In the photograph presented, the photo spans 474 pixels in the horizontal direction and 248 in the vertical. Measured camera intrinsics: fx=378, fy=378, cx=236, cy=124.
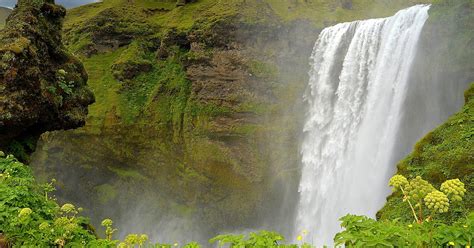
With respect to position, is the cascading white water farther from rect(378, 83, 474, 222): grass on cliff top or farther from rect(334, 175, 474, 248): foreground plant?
rect(334, 175, 474, 248): foreground plant

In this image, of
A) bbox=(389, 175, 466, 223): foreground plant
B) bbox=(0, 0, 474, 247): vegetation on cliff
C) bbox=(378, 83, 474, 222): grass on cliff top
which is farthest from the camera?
bbox=(0, 0, 474, 247): vegetation on cliff

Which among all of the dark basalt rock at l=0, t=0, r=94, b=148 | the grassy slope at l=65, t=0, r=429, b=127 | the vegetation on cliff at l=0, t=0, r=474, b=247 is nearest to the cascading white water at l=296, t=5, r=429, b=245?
the vegetation on cliff at l=0, t=0, r=474, b=247

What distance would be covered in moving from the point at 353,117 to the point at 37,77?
15100 millimetres

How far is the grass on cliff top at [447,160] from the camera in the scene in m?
6.83

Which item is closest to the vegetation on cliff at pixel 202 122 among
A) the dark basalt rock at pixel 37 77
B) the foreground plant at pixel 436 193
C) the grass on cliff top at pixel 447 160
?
the dark basalt rock at pixel 37 77

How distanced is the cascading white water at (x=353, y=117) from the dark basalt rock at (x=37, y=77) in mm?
11854

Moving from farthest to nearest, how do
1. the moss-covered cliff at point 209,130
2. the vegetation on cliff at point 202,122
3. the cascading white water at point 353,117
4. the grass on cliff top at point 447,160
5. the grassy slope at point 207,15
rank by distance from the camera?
the grassy slope at point 207,15
the vegetation on cliff at point 202,122
the moss-covered cliff at point 209,130
the cascading white water at point 353,117
the grass on cliff top at point 447,160

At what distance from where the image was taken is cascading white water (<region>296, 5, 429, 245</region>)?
16812 millimetres

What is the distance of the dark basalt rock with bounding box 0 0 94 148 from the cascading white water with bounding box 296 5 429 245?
1185 centimetres

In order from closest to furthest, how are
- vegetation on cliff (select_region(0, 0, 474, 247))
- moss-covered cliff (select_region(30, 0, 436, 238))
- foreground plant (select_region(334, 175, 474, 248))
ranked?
foreground plant (select_region(334, 175, 474, 248)) → moss-covered cliff (select_region(30, 0, 436, 238)) → vegetation on cliff (select_region(0, 0, 474, 247))

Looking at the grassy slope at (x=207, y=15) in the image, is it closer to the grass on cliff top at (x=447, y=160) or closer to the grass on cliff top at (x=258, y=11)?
the grass on cliff top at (x=258, y=11)

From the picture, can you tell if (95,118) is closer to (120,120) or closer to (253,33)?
(120,120)

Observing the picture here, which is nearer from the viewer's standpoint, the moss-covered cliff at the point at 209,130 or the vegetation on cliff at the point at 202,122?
the moss-covered cliff at the point at 209,130

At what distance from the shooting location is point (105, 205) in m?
26.7
